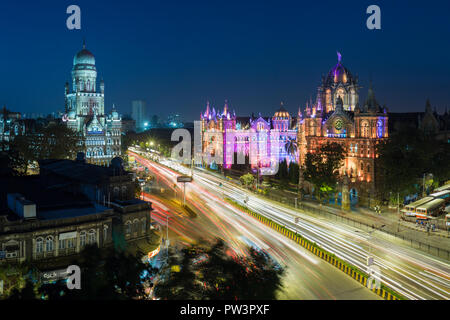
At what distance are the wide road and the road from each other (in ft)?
0.57

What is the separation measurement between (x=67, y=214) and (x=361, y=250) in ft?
92.6

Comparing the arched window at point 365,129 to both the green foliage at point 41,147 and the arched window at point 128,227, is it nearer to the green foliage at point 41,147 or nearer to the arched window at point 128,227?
the arched window at point 128,227

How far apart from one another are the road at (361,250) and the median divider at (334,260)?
92 cm

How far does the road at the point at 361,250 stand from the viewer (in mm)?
31250

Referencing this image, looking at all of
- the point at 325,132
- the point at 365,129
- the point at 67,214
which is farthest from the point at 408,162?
the point at 67,214

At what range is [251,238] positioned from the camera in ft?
140

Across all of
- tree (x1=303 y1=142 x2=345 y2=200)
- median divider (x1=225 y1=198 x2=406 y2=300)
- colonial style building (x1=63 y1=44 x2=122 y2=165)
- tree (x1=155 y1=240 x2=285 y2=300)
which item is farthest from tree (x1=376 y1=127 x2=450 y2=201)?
colonial style building (x1=63 y1=44 x2=122 y2=165)

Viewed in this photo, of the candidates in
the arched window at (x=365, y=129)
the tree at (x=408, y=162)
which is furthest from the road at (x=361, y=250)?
the arched window at (x=365, y=129)

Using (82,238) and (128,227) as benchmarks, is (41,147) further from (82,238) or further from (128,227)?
(82,238)

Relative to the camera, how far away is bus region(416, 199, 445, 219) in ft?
167

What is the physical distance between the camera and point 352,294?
30203 mm

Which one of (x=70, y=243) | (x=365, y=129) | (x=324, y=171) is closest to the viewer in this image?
(x=70, y=243)

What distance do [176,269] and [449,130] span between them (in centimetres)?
7606
